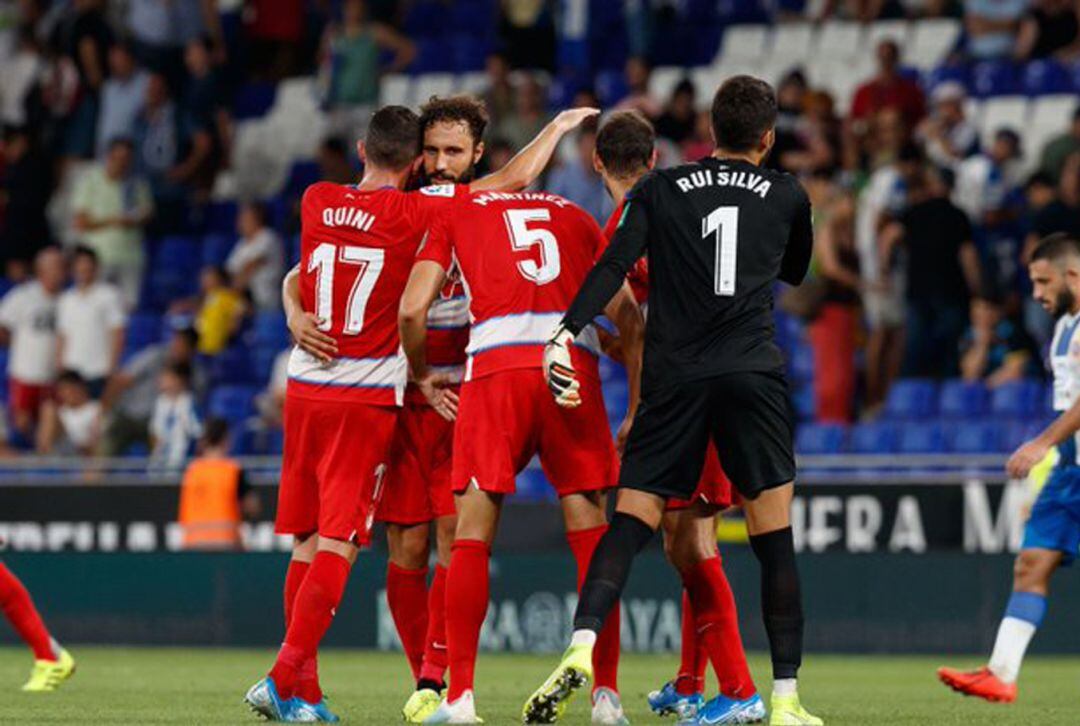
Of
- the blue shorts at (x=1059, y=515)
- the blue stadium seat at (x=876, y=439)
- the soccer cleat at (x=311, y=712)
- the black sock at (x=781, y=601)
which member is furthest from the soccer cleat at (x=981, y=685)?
the blue stadium seat at (x=876, y=439)

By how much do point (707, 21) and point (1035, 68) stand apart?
3723 millimetres

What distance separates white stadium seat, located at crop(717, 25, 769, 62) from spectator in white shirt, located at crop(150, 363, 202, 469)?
20.8 ft

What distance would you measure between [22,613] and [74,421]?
874cm

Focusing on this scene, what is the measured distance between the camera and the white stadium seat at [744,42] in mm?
22625

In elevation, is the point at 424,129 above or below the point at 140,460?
above

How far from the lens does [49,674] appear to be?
40.0ft

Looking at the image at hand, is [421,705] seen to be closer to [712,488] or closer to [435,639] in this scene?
[435,639]

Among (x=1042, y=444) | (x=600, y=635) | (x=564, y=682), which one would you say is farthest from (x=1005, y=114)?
(x=564, y=682)

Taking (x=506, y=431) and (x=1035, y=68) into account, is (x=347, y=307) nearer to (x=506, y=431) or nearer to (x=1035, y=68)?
(x=506, y=431)

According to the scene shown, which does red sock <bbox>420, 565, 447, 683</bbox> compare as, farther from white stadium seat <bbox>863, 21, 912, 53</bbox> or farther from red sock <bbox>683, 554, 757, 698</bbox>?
white stadium seat <bbox>863, 21, 912, 53</bbox>

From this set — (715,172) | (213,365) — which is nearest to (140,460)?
(213,365)

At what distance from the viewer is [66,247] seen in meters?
23.7

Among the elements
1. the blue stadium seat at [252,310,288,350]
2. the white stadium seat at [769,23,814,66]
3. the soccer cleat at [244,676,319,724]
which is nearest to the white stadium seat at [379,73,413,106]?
the blue stadium seat at [252,310,288,350]

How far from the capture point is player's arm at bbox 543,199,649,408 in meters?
8.61
